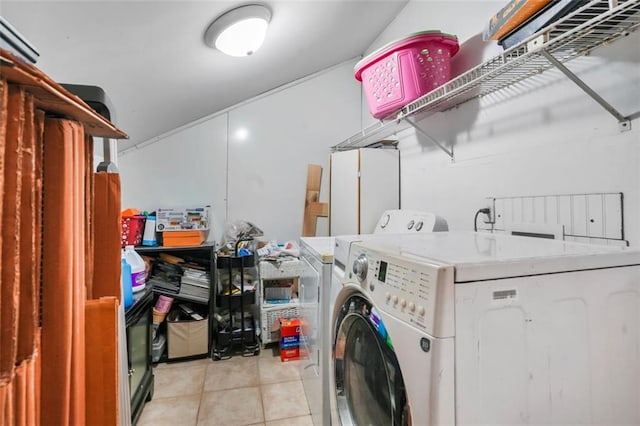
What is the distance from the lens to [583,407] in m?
0.73

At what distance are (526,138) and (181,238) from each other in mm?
2463

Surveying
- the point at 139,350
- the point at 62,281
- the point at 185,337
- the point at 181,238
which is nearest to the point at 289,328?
the point at 185,337

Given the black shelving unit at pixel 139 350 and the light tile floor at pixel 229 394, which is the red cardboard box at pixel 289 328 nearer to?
the light tile floor at pixel 229 394

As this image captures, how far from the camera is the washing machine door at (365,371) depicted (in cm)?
77

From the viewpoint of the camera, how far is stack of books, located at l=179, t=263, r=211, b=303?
2391 millimetres

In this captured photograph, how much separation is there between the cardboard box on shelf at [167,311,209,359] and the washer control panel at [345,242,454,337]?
6.38 feet

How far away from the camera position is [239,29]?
148cm

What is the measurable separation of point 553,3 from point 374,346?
4.09 ft

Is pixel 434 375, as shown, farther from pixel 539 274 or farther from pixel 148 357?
pixel 148 357

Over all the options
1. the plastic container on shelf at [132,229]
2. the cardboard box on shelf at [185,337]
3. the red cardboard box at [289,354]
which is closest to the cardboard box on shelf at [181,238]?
the plastic container on shelf at [132,229]

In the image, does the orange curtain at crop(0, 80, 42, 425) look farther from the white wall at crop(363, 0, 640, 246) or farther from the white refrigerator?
the white refrigerator

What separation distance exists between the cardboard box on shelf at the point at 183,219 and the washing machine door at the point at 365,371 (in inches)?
71.1

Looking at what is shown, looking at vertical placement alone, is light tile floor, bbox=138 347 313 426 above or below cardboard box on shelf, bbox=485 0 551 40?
below

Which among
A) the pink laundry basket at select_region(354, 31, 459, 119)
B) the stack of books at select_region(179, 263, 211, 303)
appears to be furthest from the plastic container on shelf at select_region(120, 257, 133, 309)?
the pink laundry basket at select_region(354, 31, 459, 119)
